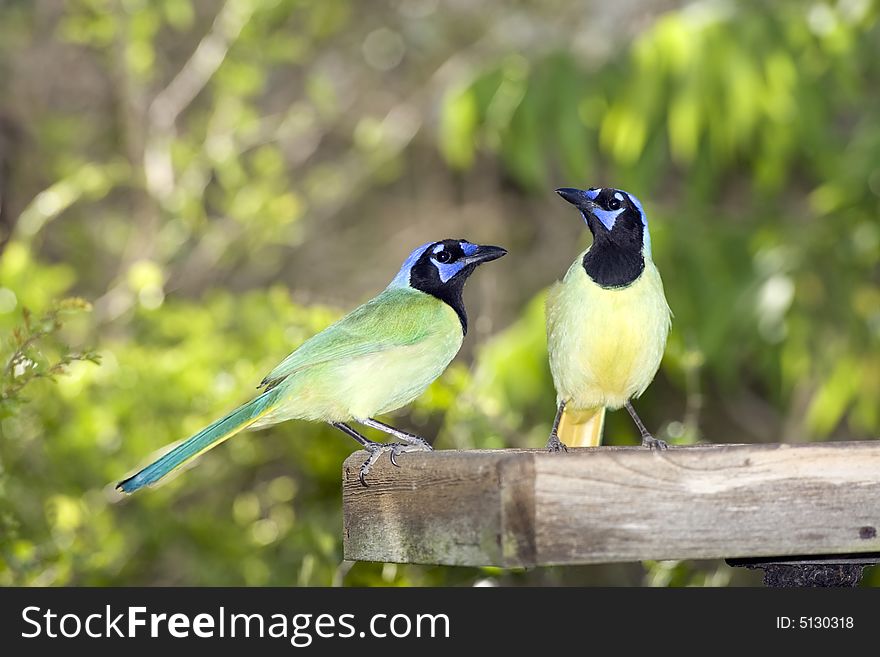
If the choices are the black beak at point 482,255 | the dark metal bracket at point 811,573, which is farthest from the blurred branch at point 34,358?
the dark metal bracket at point 811,573

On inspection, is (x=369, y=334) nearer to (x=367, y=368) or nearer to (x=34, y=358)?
(x=367, y=368)

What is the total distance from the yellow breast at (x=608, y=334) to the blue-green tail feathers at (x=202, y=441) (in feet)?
2.72

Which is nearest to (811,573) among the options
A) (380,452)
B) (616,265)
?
(616,265)

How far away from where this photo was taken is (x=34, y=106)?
867 centimetres

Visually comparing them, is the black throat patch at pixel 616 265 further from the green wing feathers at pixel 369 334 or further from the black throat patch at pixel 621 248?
the green wing feathers at pixel 369 334

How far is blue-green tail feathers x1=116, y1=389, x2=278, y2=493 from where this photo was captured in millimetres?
2928

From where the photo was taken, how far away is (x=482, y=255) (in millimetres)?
3598

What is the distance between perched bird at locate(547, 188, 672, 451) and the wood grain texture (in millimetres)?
711

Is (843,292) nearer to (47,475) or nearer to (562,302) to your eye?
(562,302)

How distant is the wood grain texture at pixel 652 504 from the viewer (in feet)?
8.39

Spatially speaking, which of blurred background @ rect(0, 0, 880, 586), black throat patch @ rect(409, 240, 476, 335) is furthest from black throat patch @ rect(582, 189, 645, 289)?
blurred background @ rect(0, 0, 880, 586)

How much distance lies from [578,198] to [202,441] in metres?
1.17

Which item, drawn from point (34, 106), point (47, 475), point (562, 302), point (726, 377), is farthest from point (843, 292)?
point (34, 106)
